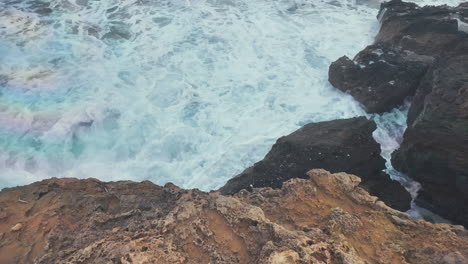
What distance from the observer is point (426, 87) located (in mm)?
6812

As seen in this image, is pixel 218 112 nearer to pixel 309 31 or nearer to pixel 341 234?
pixel 309 31

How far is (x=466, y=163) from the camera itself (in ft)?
17.3

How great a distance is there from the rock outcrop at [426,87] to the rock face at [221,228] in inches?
97.5

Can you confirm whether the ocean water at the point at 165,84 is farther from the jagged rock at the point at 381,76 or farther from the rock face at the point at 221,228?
the rock face at the point at 221,228

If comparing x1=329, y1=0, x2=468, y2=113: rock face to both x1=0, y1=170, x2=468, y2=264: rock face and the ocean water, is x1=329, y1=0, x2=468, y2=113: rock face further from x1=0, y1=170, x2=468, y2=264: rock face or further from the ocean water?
x1=0, y1=170, x2=468, y2=264: rock face

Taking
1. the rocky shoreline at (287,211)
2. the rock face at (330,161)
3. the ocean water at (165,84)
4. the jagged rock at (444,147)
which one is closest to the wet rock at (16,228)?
the rocky shoreline at (287,211)

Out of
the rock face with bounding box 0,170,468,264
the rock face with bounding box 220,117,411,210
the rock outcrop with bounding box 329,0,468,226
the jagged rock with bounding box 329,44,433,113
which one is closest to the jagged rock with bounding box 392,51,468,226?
the rock outcrop with bounding box 329,0,468,226

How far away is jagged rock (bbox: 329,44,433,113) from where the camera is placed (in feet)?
25.9

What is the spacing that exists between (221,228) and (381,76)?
6.17 metres

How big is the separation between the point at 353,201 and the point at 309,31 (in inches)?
341

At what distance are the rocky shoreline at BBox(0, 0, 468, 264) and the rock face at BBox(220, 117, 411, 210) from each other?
0.02 m

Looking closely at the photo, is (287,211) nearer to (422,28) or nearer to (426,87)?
(426,87)

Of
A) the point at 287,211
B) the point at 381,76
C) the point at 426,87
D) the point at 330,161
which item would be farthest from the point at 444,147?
the point at 287,211

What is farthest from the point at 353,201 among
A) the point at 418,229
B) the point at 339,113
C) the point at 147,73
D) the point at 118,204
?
the point at 147,73
